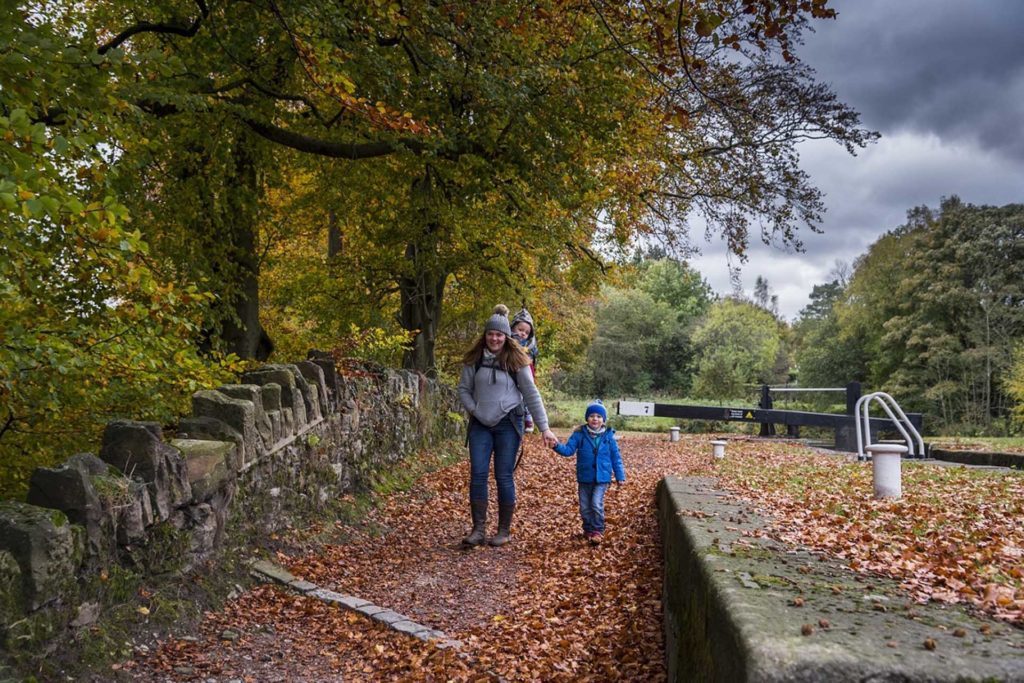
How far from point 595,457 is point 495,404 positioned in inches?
41.5

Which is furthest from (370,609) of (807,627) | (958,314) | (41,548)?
(958,314)

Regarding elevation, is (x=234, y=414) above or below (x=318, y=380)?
below

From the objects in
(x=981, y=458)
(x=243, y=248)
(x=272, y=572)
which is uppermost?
(x=243, y=248)

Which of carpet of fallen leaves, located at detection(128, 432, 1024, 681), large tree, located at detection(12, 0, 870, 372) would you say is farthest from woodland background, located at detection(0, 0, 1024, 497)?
carpet of fallen leaves, located at detection(128, 432, 1024, 681)

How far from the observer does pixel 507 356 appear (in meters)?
6.73

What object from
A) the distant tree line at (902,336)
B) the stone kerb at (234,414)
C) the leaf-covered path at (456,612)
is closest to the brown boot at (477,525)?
the leaf-covered path at (456,612)

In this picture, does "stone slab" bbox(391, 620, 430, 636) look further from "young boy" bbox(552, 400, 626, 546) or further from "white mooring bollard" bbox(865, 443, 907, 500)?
"white mooring bollard" bbox(865, 443, 907, 500)

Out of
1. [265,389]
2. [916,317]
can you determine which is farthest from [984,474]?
[916,317]

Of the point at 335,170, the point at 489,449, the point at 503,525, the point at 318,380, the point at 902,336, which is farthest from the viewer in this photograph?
the point at 902,336

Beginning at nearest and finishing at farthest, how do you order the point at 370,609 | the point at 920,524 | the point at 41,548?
the point at 41,548 < the point at 920,524 < the point at 370,609

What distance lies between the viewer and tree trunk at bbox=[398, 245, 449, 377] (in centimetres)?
1473

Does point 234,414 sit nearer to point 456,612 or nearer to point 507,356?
point 456,612

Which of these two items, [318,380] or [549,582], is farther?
[318,380]

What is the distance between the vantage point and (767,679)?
204cm
